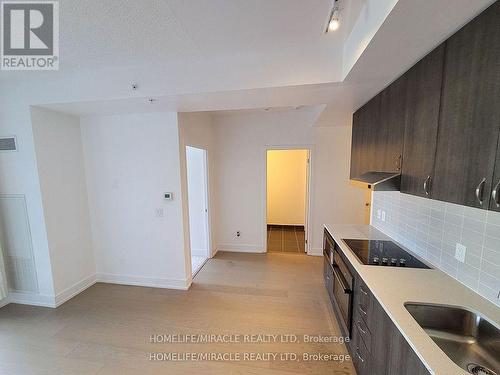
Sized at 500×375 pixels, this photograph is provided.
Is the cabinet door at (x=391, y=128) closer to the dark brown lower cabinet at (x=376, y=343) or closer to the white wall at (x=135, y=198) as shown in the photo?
the dark brown lower cabinet at (x=376, y=343)

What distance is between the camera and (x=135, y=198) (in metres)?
3.03

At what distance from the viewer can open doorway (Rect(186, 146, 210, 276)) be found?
3967mm

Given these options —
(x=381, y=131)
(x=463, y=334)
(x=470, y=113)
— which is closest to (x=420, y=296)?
(x=463, y=334)

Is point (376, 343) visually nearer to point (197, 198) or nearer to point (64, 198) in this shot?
point (197, 198)

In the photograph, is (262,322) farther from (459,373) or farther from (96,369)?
(459,373)

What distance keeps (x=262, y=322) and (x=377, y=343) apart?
1.31m

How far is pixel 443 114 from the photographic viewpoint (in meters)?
1.23

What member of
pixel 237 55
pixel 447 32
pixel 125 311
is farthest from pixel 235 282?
pixel 447 32

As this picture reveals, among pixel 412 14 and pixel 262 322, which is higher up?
pixel 412 14

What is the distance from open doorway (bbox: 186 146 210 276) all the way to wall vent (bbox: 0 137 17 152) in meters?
2.21

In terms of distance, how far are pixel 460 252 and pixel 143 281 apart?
3.63 meters

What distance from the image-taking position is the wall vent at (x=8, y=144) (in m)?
2.49

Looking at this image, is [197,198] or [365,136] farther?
[197,198]

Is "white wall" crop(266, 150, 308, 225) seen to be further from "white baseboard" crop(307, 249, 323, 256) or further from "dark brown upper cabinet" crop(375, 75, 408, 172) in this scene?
"dark brown upper cabinet" crop(375, 75, 408, 172)
